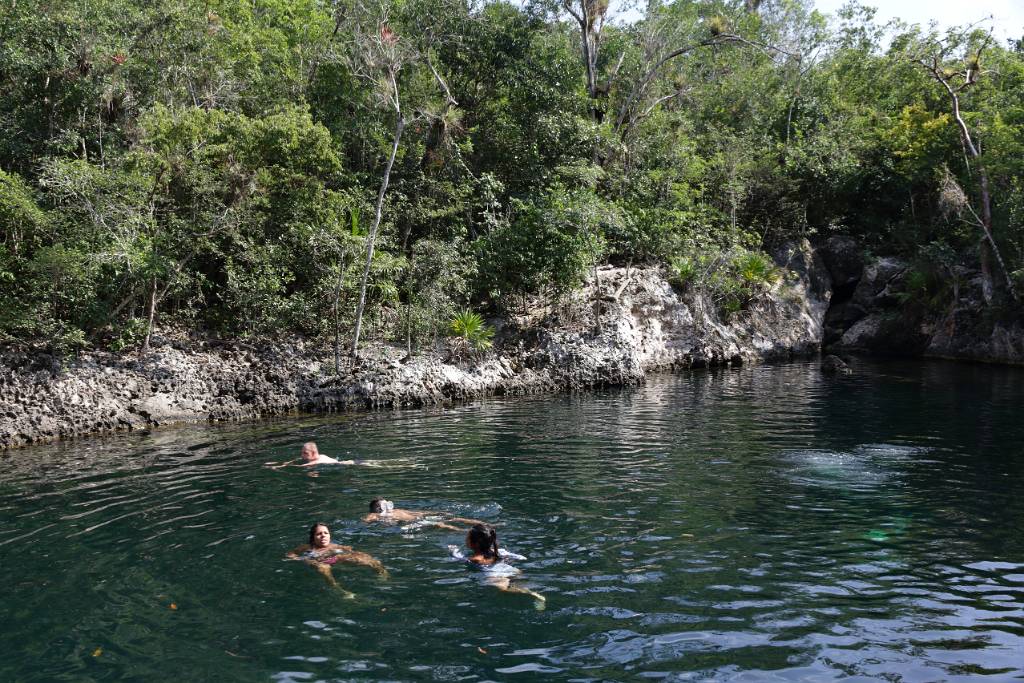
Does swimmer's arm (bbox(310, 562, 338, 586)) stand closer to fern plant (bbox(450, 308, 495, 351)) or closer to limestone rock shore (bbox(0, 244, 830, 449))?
limestone rock shore (bbox(0, 244, 830, 449))

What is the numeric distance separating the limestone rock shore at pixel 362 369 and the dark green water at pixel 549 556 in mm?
1755

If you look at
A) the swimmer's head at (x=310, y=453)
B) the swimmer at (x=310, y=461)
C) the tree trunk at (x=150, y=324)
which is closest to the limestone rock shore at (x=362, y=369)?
the tree trunk at (x=150, y=324)

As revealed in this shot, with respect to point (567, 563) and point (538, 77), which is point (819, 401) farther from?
point (538, 77)

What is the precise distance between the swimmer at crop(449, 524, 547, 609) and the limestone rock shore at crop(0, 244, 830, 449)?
13.7 metres

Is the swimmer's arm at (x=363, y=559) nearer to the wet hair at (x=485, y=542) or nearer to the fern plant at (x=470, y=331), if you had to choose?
the wet hair at (x=485, y=542)

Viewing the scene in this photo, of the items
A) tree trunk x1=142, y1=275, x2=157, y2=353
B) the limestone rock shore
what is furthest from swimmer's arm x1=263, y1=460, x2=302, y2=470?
tree trunk x1=142, y1=275, x2=157, y2=353

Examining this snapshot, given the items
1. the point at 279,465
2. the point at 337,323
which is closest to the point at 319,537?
the point at 279,465

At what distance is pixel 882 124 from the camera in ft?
132

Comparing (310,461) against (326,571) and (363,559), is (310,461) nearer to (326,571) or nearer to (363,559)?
(363,559)

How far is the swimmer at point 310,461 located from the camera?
1513 centimetres

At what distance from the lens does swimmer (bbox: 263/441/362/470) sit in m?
15.1

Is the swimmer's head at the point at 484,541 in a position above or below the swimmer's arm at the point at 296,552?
above

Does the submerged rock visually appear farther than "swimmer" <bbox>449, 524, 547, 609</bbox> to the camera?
Yes

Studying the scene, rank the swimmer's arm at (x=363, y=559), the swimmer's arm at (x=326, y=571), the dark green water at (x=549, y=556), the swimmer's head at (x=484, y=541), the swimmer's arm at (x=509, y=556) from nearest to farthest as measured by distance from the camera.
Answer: the dark green water at (x=549, y=556), the swimmer's arm at (x=326, y=571), the swimmer's head at (x=484, y=541), the swimmer's arm at (x=363, y=559), the swimmer's arm at (x=509, y=556)
